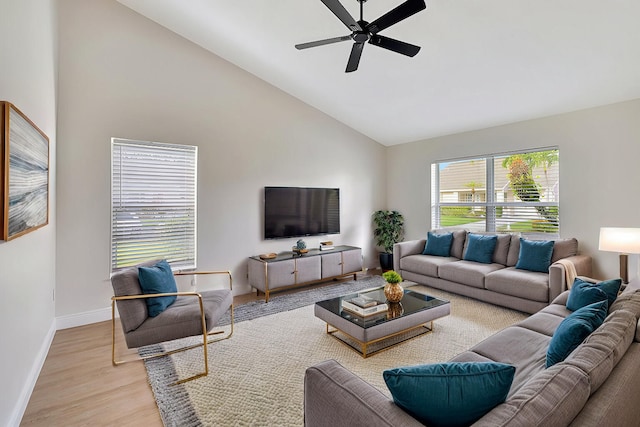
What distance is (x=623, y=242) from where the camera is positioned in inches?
124

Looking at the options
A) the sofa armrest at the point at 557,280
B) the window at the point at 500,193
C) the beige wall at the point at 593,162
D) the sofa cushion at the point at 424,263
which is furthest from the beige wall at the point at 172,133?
the sofa armrest at the point at 557,280

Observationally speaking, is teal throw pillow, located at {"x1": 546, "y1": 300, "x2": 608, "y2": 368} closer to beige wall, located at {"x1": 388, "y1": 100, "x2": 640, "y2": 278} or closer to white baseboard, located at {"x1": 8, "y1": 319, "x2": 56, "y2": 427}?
beige wall, located at {"x1": 388, "y1": 100, "x2": 640, "y2": 278}

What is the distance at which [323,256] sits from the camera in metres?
4.89

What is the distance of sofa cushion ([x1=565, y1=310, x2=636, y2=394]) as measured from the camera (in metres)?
1.14

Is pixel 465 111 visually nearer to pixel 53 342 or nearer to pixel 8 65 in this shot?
pixel 8 65

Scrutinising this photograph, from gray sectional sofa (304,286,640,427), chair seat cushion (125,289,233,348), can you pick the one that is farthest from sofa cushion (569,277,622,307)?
chair seat cushion (125,289,233,348)

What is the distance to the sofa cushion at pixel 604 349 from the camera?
1.14m

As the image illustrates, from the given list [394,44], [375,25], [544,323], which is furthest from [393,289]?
[375,25]

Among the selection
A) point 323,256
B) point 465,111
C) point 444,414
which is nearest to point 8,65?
point 444,414

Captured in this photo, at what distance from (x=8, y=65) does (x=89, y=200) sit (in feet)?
6.56

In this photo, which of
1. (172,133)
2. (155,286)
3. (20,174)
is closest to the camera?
(20,174)

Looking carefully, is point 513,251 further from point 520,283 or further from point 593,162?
point 593,162

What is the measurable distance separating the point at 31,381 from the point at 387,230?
202 inches

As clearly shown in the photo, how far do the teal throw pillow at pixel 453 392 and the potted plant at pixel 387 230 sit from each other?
16.0ft
